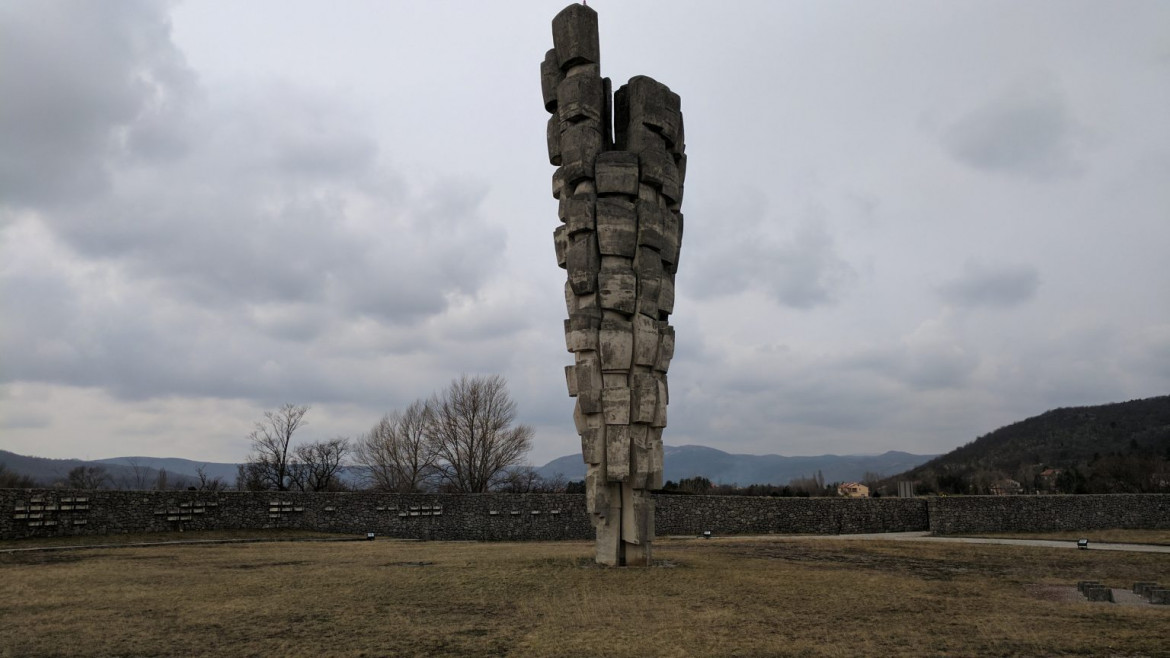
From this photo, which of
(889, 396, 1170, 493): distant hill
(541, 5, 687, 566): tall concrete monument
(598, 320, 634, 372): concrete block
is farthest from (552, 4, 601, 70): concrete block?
(889, 396, 1170, 493): distant hill

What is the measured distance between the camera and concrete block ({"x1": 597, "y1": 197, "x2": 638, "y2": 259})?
13242 millimetres

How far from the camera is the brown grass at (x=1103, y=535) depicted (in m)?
21.4

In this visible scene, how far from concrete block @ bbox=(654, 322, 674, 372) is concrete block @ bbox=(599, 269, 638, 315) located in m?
0.81

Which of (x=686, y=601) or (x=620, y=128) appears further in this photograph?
(x=620, y=128)

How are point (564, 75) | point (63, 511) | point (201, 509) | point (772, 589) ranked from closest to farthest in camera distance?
point (772, 589) < point (564, 75) < point (63, 511) < point (201, 509)

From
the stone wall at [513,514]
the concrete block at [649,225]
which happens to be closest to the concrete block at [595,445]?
the concrete block at [649,225]

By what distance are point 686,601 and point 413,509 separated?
17.1m

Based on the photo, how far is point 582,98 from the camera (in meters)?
13.6

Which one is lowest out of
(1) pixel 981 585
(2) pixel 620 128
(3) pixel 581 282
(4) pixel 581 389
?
(1) pixel 981 585

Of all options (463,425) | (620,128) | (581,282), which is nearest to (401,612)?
(581,282)

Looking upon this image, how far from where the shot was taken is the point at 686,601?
9.18 meters

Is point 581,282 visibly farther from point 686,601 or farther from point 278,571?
point 278,571

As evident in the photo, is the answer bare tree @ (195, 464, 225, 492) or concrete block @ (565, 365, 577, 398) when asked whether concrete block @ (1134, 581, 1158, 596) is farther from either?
bare tree @ (195, 464, 225, 492)

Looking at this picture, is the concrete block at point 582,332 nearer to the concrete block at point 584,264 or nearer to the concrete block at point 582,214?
the concrete block at point 584,264
